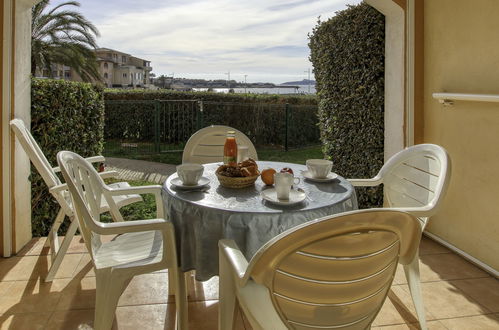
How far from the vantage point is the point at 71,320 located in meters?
2.13

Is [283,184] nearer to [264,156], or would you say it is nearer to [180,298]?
[180,298]

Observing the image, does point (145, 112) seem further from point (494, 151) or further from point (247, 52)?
point (494, 151)

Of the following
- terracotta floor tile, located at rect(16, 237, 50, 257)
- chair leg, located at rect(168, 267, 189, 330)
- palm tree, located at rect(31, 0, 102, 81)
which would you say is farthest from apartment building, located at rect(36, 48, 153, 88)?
chair leg, located at rect(168, 267, 189, 330)

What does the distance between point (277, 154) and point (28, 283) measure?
691cm

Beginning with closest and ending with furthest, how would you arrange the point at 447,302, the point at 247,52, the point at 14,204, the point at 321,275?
the point at 321,275 → the point at 447,302 → the point at 14,204 → the point at 247,52

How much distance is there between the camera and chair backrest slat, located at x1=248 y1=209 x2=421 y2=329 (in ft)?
3.37

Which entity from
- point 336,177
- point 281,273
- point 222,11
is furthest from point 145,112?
point 281,273

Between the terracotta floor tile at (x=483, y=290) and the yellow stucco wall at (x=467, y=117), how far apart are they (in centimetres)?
18

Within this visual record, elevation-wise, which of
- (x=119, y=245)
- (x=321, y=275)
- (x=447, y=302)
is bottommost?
(x=447, y=302)

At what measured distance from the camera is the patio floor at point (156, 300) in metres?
2.13

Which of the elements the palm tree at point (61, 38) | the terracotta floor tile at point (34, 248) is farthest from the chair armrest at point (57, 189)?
the palm tree at point (61, 38)

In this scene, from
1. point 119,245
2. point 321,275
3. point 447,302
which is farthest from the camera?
point 447,302

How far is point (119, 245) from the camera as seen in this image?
2.07 meters

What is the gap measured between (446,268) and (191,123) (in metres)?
7.01
